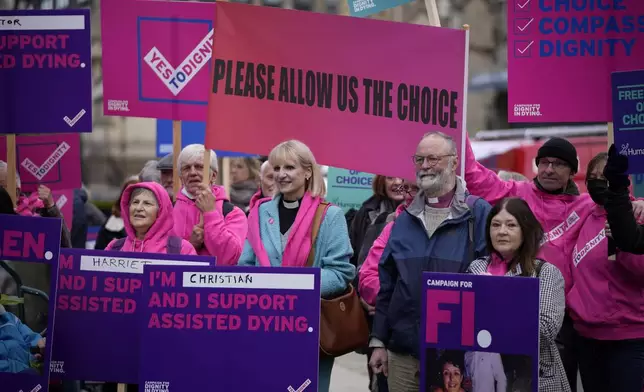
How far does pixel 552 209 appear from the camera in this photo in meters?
7.19

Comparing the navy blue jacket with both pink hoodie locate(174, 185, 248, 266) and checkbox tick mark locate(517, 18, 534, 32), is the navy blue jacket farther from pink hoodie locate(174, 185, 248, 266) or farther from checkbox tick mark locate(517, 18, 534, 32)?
checkbox tick mark locate(517, 18, 534, 32)

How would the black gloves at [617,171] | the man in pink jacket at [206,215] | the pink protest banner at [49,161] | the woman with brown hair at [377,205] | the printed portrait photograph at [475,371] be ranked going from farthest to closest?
the pink protest banner at [49,161], the woman with brown hair at [377,205], the man in pink jacket at [206,215], the black gloves at [617,171], the printed portrait photograph at [475,371]

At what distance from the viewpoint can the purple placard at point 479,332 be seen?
18.6 feet

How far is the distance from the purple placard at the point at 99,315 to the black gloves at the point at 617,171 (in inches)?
95.5

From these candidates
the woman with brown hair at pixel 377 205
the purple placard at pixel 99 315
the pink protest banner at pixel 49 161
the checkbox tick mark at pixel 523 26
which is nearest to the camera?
the purple placard at pixel 99 315

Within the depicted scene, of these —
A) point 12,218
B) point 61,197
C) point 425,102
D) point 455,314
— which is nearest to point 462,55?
point 425,102

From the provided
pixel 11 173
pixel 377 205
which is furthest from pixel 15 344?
pixel 377 205

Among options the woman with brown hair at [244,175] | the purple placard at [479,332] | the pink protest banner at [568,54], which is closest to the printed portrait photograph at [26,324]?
the purple placard at [479,332]

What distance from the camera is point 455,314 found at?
19.0ft

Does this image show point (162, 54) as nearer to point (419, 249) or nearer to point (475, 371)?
point (419, 249)

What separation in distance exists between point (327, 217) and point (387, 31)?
4.64 feet

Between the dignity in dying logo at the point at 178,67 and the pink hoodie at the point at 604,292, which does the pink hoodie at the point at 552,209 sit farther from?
the dignity in dying logo at the point at 178,67

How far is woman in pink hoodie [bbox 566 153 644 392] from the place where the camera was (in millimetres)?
6742

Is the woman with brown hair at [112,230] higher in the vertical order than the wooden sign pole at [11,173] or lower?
lower
